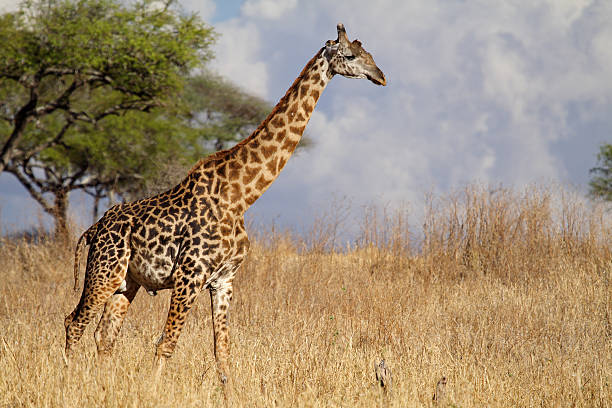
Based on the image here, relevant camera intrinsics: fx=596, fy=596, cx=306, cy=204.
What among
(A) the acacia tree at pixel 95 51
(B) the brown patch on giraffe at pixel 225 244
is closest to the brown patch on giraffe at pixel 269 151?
(B) the brown patch on giraffe at pixel 225 244

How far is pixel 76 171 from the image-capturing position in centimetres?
3133

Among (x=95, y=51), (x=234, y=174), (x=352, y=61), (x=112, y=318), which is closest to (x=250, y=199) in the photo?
(x=234, y=174)

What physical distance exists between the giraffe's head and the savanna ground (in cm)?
285

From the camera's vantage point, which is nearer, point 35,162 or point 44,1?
point 44,1

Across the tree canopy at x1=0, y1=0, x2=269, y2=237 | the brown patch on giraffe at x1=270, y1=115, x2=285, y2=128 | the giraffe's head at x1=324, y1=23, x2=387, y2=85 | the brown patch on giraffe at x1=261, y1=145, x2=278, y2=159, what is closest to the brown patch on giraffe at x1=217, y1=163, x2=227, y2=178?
the brown patch on giraffe at x1=261, y1=145, x2=278, y2=159

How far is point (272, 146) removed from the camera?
18.2ft

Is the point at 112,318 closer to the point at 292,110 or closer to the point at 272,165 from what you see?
the point at 272,165

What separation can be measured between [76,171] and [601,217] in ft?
85.7

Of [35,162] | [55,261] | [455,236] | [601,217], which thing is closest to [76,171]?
[35,162]

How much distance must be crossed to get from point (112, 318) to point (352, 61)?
343 centimetres

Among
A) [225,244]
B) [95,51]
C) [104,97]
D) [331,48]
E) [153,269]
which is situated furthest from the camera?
[104,97]

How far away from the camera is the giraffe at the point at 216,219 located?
5.29 m

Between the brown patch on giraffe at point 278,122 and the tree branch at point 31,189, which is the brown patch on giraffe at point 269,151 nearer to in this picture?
the brown patch on giraffe at point 278,122

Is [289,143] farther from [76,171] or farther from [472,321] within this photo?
[76,171]
